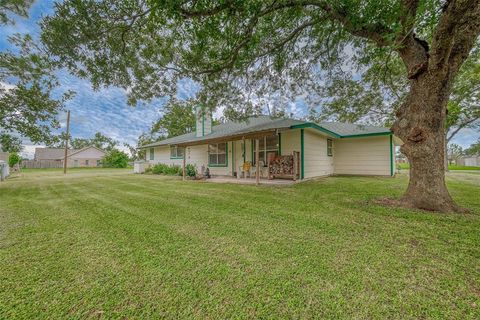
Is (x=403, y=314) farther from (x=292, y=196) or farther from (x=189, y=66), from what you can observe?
(x=189, y=66)

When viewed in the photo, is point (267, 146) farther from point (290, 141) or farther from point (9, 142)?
point (9, 142)

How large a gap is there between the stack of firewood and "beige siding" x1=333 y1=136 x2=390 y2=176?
15.2 ft

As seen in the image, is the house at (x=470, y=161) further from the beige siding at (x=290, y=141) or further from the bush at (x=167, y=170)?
the bush at (x=167, y=170)

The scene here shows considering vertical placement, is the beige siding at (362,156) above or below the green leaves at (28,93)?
below

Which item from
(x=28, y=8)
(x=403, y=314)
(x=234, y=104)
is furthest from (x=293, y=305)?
(x=28, y=8)

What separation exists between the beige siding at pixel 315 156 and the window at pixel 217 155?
14.9 ft

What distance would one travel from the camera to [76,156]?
40.0m

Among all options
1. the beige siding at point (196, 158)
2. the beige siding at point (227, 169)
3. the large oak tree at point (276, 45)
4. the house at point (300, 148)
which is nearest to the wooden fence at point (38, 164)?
the beige siding at point (196, 158)

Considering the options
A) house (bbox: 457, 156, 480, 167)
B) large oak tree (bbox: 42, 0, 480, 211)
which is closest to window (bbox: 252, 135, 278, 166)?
large oak tree (bbox: 42, 0, 480, 211)

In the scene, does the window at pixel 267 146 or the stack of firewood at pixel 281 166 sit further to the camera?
the window at pixel 267 146

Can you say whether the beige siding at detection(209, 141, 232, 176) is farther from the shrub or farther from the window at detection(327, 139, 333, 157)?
the window at detection(327, 139, 333, 157)

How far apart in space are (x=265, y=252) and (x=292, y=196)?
11.2 ft

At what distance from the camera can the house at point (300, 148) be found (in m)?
8.79

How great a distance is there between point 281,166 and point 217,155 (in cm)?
444
